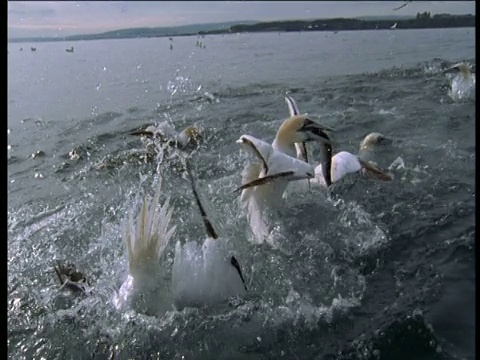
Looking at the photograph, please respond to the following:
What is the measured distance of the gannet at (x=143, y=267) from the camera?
13.3ft

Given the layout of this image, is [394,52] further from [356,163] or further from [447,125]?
[356,163]

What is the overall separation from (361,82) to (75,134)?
25.2ft

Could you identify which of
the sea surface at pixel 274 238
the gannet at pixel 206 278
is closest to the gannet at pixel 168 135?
the sea surface at pixel 274 238

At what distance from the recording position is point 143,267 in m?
4.09

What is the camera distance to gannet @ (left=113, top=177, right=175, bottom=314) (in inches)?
159

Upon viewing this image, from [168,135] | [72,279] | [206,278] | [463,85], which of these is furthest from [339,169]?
[463,85]

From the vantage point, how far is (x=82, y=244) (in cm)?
561

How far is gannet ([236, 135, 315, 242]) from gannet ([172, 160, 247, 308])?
645 mm

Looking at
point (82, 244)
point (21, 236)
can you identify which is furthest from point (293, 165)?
point (21, 236)

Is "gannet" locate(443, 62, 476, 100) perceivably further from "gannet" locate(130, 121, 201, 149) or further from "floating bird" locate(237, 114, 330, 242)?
"floating bird" locate(237, 114, 330, 242)

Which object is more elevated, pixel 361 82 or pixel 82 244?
pixel 361 82

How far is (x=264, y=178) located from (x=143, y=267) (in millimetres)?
1245

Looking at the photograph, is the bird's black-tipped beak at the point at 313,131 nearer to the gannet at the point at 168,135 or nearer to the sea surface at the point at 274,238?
the sea surface at the point at 274,238

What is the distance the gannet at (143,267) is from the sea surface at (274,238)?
130 millimetres
